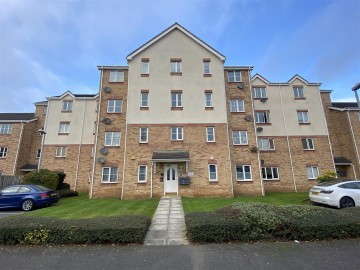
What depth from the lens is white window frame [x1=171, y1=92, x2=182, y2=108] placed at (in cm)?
1862

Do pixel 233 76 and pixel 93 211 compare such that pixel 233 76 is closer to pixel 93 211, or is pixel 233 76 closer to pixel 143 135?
pixel 143 135

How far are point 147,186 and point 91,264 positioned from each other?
11.9 meters

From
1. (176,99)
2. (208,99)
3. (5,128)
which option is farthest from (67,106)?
(208,99)

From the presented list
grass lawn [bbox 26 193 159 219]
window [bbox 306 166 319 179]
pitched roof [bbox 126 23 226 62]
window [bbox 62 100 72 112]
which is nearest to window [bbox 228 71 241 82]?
pitched roof [bbox 126 23 226 62]

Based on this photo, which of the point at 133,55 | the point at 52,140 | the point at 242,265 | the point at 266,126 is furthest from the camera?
the point at 52,140

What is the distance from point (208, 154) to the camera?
1742 centimetres

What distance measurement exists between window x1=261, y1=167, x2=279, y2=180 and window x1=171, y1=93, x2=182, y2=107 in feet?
37.6

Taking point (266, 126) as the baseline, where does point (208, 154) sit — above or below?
below

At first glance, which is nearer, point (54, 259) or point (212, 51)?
point (54, 259)

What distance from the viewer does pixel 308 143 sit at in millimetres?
21938

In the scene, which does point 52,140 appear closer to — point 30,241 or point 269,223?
point 30,241

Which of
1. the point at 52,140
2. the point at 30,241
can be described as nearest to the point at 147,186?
the point at 30,241

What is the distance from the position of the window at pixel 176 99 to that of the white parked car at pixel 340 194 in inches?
489

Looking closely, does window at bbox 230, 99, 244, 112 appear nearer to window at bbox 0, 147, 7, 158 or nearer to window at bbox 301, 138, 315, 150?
window at bbox 301, 138, 315, 150
